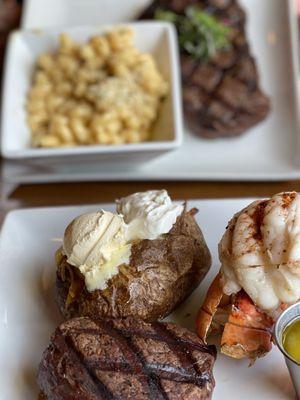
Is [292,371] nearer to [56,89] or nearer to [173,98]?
[173,98]

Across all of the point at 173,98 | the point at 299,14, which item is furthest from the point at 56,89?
the point at 299,14

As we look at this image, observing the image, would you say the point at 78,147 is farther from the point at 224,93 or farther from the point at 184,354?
the point at 184,354

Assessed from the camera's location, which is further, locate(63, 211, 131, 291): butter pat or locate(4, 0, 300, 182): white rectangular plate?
locate(4, 0, 300, 182): white rectangular plate

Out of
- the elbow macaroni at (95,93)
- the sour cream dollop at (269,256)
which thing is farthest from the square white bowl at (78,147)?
the sour cream dollop at (269,256)

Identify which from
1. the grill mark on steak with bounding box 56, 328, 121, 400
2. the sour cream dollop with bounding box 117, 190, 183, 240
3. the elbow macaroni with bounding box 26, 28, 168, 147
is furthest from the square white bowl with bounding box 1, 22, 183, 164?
the grill mark on steak with bounding box 56, 328, 121, 400

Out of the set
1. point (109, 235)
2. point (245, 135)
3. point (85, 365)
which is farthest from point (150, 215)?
point (245, 135)

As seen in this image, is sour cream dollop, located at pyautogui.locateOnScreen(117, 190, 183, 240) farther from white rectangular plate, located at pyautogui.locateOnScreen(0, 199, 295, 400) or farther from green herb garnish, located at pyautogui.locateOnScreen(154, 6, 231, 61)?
green herb garnish, located at pyautogui.locateOnScreen(154, 6, 231, 61)
